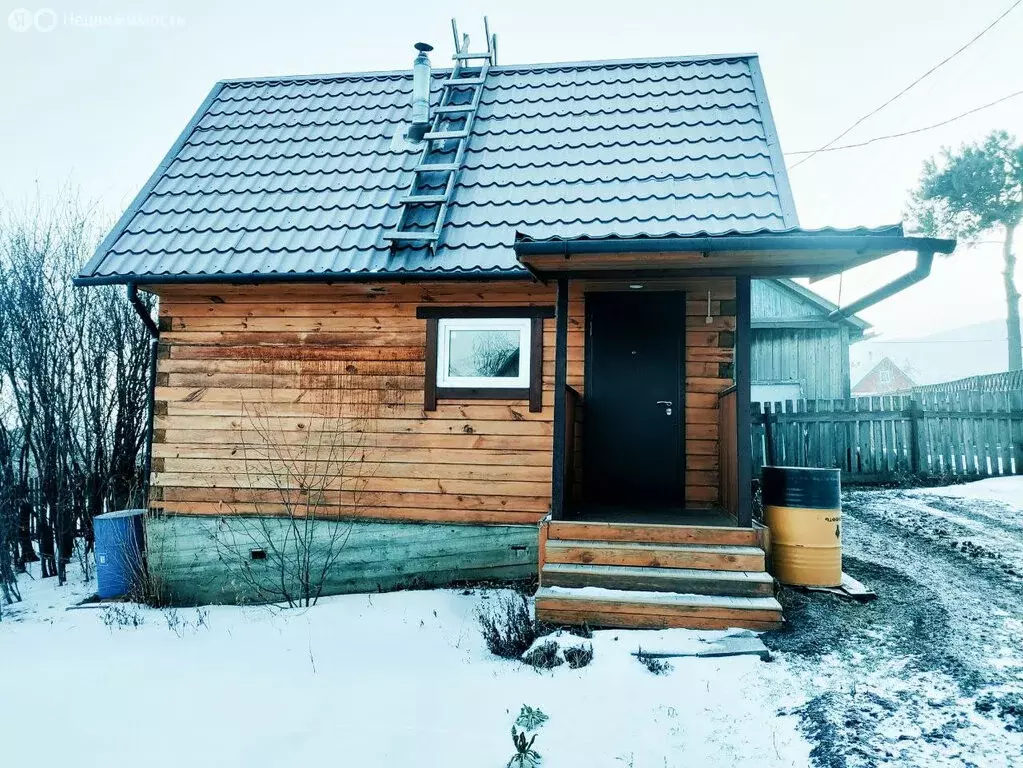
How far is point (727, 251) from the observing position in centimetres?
417

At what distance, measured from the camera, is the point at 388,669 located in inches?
154

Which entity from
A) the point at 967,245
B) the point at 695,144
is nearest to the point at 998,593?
the point at 695,144

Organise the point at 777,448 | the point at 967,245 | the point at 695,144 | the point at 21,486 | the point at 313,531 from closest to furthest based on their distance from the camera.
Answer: the point at 313,531
the point at 695,144
the point at 21,486
the point at 777,448
the point at 967,245

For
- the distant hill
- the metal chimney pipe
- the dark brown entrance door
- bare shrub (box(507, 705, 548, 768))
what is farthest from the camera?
the distant hill

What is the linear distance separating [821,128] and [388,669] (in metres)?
16.5

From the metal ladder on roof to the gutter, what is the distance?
1924 mm

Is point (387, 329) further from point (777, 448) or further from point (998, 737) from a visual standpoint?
point (777, 448)

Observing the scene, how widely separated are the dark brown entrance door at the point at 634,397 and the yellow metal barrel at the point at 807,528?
114 cm

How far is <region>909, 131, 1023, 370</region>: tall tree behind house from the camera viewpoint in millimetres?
17656

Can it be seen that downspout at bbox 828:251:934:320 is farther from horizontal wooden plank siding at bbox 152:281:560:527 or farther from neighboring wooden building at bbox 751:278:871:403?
neighboring wooden building at bbox 751:278:871:403

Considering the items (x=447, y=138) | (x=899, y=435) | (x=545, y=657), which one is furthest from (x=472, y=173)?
(x=899, y=435)

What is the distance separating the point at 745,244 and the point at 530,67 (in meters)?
5.43

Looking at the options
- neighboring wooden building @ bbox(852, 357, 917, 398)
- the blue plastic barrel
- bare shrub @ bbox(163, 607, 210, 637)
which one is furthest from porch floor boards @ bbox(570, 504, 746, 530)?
neighboring wooden building @ bbox(852, 357, 917, 398)

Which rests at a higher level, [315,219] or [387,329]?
[315,219]
